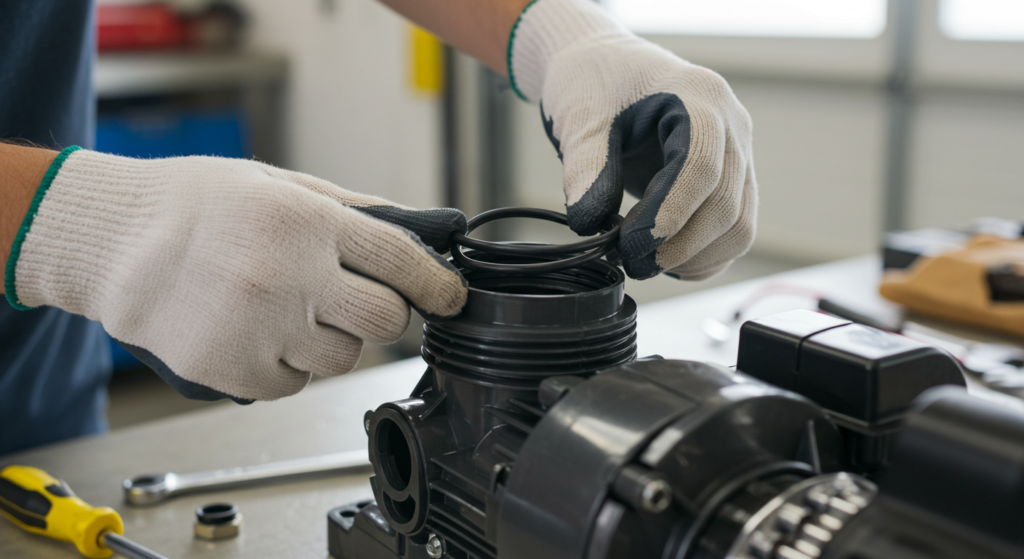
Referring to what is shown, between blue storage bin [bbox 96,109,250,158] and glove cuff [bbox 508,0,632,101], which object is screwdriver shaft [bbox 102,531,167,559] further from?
blue storage bin [bbox 96,109,250,158]

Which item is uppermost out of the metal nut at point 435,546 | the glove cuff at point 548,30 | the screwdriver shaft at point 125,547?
the glove cuff at point 548,30

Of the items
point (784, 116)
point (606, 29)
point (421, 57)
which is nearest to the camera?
point (606, 29)

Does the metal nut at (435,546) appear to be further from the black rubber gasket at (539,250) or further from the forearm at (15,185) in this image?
the forearm at (15,185)

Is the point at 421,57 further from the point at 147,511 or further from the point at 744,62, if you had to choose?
the point at 147,511

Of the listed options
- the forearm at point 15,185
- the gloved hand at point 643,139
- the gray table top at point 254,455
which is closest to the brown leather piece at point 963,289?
the gray table top at point 254,455

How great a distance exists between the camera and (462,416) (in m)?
0.58

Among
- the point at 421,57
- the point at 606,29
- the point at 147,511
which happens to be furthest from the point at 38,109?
the point at 421,57

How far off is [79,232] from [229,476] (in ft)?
0.97

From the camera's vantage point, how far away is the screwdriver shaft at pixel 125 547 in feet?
2.12

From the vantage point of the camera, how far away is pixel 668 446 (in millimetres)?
423

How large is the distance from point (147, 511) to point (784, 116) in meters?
2.30

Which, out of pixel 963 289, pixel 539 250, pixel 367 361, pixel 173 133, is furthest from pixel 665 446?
pixel 173 133

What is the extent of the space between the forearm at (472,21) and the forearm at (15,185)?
18.7 inches

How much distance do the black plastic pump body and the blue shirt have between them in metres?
0.48
